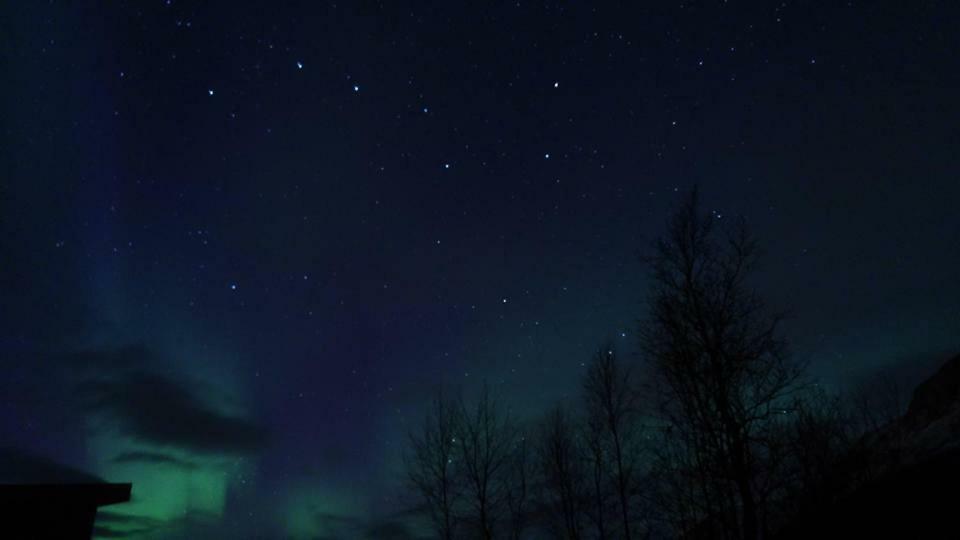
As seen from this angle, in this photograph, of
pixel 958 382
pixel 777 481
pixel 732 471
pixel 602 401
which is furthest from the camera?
pixel 958 382

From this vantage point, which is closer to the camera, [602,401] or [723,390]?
[723,390]

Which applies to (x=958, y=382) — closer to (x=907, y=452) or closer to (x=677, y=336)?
(x=907, y=452)

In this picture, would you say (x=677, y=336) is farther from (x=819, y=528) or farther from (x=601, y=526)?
(x=601, y=526)

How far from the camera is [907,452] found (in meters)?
34.4

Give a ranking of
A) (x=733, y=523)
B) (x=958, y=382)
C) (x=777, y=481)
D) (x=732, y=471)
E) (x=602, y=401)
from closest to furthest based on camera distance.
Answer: (x=732, y=471) → (x=777, y=481) → (x=733, y=523) → (x=602, y=401) → (x=958, y=382)

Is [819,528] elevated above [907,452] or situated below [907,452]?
below

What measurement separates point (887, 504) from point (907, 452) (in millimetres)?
28437

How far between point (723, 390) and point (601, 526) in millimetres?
19686

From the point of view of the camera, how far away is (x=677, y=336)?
11742 millimetres

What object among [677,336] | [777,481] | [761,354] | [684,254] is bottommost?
[777,481]

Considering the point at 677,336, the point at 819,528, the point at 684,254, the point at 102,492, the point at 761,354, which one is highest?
the point at 684,254

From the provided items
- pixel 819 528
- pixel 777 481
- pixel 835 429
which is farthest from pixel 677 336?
pixel 835 429

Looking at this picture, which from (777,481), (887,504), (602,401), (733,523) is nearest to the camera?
(777,481)

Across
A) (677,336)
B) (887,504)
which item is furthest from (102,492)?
(887,504)
